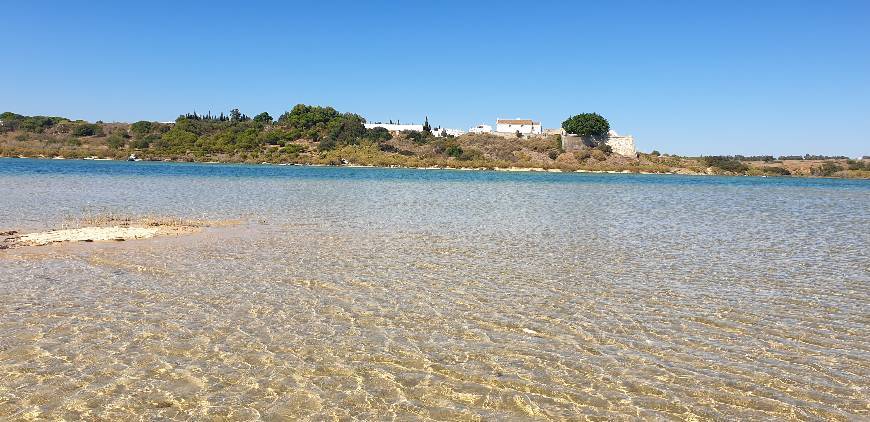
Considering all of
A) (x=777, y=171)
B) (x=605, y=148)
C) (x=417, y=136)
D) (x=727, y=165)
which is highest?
(x=417, y=136)

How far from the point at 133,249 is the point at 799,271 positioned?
1557 centimetres

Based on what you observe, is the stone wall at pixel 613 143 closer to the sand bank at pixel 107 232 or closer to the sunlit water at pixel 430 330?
the sunlit water at pixel 430 330

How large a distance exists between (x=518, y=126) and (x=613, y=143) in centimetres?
3125

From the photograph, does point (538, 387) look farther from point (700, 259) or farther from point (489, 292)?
point (700, 259)

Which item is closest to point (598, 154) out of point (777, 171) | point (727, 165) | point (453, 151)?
point (453, 151)

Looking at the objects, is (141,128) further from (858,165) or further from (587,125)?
(858,165)

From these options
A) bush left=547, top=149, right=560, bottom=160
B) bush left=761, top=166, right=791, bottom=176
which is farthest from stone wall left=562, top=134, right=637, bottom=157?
bush left=761, top=166, right=791, bottom=176

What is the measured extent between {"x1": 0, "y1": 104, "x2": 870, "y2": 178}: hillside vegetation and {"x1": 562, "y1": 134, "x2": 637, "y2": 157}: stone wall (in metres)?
2.56

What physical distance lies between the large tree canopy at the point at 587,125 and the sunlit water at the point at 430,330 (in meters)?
126

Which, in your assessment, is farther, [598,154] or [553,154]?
[598,154]

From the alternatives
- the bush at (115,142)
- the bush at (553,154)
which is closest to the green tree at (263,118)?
the bush at (115,142)

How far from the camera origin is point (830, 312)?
9.85 m

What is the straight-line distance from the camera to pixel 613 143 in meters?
142

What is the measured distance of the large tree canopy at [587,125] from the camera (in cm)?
13938
